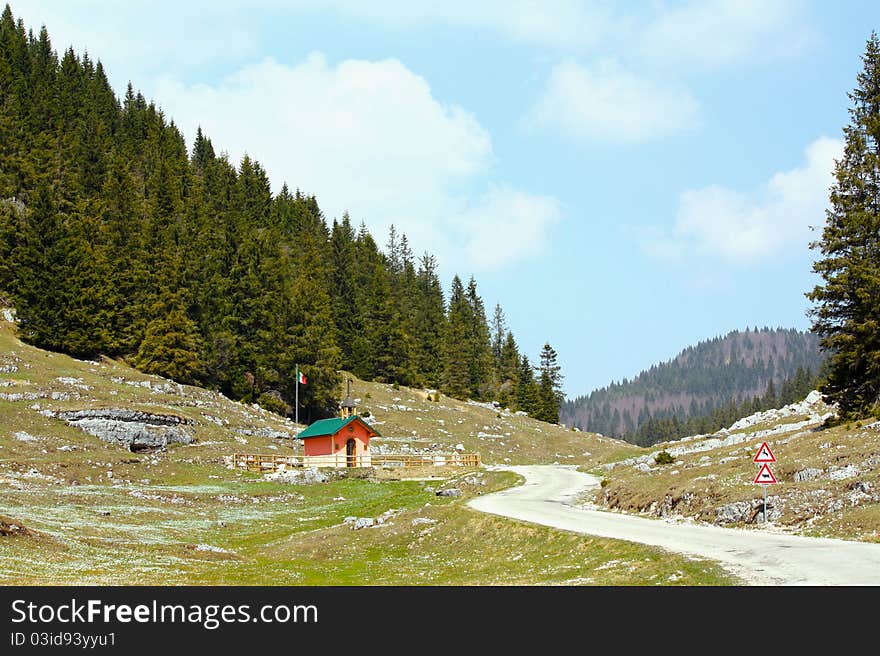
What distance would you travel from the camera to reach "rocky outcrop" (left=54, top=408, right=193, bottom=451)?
180ft

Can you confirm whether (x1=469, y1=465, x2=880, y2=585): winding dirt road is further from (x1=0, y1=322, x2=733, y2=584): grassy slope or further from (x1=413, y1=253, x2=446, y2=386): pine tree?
(x1=413, y1=253, x2=446, y2=386): pine tree

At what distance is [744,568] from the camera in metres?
17.4

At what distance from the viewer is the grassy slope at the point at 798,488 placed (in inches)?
971

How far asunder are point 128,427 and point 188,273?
1690 inches

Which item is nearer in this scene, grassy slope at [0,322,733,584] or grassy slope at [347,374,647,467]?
grassy slope at [0,322,733,584]

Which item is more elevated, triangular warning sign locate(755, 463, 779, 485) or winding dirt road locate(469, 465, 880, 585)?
triangular warning sign locate(755, 463, 779, 485)

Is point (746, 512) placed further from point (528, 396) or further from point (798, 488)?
point (528, 396)

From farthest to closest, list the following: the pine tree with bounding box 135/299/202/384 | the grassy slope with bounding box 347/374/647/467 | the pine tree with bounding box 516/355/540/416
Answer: the pine tree with bounding box 516/355/540/416, the grassy slope with bounding box 347/374/647/467, the pine tree with bounding box 135/299/202/384

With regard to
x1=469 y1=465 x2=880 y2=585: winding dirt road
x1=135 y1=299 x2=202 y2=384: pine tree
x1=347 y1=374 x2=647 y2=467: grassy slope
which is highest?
x1=135 y1=299 x2=202 y2=384: pine tree

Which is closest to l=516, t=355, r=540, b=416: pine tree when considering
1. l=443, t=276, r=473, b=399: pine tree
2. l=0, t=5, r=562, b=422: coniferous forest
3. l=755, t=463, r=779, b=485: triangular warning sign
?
l=0, t=5, r=562, b=422: coniferous forest

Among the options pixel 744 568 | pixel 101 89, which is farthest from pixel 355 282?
pixel 744 568

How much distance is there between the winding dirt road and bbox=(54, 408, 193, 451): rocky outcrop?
28.0 m

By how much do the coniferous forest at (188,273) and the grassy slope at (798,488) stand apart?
188 feet
